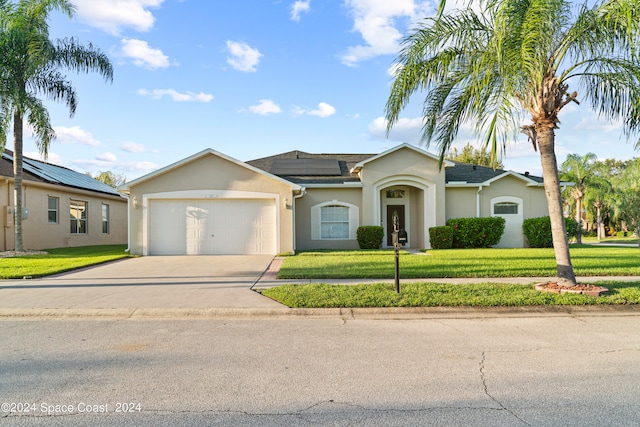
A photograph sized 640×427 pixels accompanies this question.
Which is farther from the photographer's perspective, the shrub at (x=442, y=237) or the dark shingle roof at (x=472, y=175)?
the dark shingle roof at (x=472, y=175)

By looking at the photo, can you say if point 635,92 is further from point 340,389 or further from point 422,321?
point 340,389

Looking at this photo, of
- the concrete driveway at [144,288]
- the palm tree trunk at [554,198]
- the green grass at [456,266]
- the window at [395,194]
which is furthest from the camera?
the window at [395,194]

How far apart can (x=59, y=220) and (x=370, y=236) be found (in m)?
15.6

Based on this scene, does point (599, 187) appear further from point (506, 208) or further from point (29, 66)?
point (29, 66)

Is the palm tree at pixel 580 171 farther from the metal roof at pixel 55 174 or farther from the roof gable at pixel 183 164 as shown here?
the metal roof at pixel 55 174

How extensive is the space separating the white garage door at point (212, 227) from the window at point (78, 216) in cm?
816

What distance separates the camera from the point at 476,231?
62.0 ft

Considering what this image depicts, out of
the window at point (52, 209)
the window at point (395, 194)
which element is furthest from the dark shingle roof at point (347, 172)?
the window at point (52, 209)

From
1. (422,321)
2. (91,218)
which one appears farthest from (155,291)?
(91,218)

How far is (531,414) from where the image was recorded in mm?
3488

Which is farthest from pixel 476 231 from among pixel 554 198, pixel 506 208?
pixel 554 198

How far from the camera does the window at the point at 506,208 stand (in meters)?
20.4

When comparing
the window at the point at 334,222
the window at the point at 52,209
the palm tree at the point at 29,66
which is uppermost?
the palm tree at the point at 29,66

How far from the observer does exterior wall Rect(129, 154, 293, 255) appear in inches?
664
